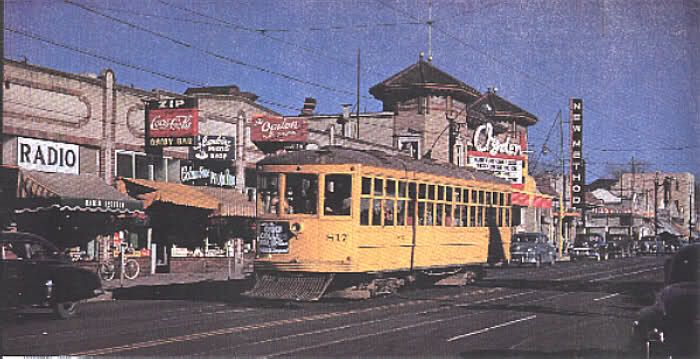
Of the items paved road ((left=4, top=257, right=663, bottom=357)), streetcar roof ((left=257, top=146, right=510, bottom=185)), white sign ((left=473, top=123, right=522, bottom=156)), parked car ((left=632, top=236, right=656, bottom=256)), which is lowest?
parked car ((left=632, top=236, right=656, bottom=256))

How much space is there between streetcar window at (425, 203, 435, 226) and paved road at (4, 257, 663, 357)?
1.74 m

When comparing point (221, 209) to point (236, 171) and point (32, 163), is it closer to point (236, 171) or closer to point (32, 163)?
point (236, 171)

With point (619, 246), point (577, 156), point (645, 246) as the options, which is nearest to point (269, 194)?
point (577, 156)

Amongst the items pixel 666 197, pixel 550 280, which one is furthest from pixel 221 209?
pixel 666 197

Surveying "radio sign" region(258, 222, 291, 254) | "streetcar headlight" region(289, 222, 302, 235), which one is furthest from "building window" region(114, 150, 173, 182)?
"streetcar headlight" region(289, 222, 302, 235)

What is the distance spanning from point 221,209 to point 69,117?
6.87 m

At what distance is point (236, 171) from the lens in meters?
35.4

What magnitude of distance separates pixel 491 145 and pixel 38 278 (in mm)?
39933

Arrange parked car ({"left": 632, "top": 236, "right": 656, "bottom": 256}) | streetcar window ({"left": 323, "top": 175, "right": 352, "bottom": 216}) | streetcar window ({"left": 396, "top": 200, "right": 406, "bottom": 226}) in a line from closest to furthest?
streetcar window ({"left": 323, "top": 175, "right": 352, "bottom": 216}) → streetcar window ({"left": 396, "top": 200, "right": 406, "bottom": 226}) → parked car ({"left": 632, "top": 236, "right": 656, "bottom": 256})

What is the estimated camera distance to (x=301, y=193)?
1894 centimetres

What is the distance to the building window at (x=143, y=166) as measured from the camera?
2888 cm

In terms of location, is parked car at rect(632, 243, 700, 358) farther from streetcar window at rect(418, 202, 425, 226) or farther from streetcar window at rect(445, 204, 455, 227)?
streetcar window at rect(445, 204, 455, 227)

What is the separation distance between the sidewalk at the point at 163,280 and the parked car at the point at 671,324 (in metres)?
15.7

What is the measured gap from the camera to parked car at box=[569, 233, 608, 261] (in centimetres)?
5503
